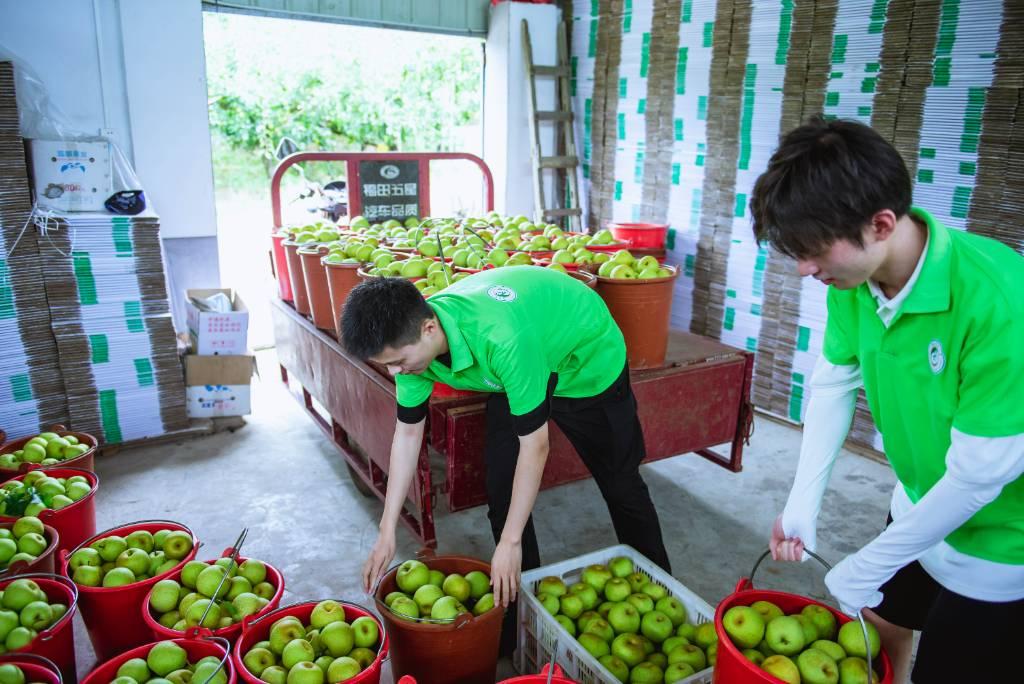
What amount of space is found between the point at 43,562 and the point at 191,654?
2.95 feet

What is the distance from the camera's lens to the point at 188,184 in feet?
16.9

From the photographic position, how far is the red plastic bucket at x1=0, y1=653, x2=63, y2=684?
1782 millimetres

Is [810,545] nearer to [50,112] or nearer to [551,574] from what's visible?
[551,574]

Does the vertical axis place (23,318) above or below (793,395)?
above

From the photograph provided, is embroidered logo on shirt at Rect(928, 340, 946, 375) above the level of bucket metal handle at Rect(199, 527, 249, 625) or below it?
above

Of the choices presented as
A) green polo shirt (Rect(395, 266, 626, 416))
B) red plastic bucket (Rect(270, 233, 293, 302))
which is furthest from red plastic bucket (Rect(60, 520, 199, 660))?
red plastic bucket (Rect(270, 233, 293, 302))

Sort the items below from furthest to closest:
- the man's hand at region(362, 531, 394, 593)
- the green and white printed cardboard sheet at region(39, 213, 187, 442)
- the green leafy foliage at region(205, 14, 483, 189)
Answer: the green leafy foliage at region(205, 14, 483, 189)
the green and white printed cardboard sheet at region(39, 213, 187, 442)
the man's hand at region(362, 531, 394, 593)

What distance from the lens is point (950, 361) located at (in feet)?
4.36

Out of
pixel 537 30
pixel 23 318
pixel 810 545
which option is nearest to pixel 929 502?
pixel 810 545

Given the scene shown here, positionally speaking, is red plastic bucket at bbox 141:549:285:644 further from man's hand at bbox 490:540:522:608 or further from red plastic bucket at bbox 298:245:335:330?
red plastic bucket at bbox 298:245:335:330

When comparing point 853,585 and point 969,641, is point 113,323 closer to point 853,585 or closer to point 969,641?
point 853,585

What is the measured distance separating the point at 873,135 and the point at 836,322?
0.55m

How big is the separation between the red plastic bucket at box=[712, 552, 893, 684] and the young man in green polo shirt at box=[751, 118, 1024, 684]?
9 centimetres

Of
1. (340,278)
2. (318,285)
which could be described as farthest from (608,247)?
(318,285)
